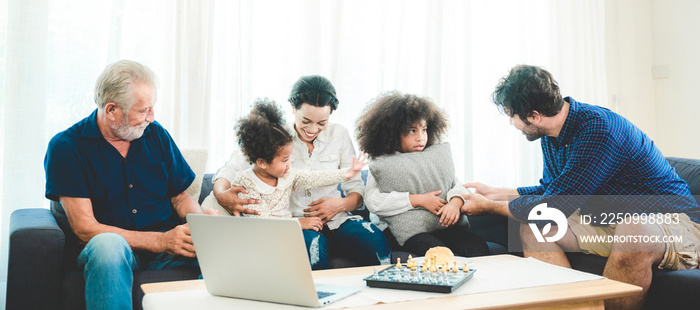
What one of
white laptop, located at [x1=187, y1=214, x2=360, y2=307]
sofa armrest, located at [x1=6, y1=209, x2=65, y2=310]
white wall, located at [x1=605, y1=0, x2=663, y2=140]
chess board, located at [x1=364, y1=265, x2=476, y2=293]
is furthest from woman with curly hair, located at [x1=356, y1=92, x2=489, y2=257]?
white wall, located at [x1=605, y1=0, x2=663, y2=140]

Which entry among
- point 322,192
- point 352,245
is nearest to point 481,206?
point 352,245

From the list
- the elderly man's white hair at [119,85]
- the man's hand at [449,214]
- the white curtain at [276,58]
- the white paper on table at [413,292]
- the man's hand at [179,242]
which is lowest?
the white paper on table at [413,292]

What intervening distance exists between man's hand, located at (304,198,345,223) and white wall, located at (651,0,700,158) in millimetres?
2786

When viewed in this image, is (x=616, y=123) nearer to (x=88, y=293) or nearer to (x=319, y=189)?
(x=319, y=189)

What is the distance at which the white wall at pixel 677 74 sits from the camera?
3.87 meters

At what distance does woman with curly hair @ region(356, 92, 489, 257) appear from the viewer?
2482 millimetres

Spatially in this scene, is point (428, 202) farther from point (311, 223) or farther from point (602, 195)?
point (602, 195)

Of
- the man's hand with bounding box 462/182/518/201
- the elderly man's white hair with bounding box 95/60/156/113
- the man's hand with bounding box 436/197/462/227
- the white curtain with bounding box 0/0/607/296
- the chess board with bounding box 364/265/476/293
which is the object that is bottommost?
the chess board with bounding box 364/265/476/293

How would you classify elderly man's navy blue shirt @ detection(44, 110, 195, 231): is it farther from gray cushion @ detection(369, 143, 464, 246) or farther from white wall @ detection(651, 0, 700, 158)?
white wall @ detection(651, 0, 700, 158)

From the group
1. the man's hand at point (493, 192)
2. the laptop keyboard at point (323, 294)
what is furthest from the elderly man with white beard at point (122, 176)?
the man's hand at point (493, 192)

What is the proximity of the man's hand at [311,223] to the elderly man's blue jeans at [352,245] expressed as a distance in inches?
1.1

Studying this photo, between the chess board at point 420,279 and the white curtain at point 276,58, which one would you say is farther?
the white curtain at point 276,58

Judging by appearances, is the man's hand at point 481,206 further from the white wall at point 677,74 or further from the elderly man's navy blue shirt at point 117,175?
the white wall at point 677,74

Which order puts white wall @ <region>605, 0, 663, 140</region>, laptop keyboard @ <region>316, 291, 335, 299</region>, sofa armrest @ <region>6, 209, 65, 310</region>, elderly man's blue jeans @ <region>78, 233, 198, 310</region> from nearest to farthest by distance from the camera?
laptop keyboard @ <region>316, 291, 335, 299</region>, elderly man's blue jeans @ <region>78, 233, 198, 310</region>, sofa armrest @ <region>6, 209, 65, 310</region>, white wall @ <region>605, 0, 663, 140</region>
